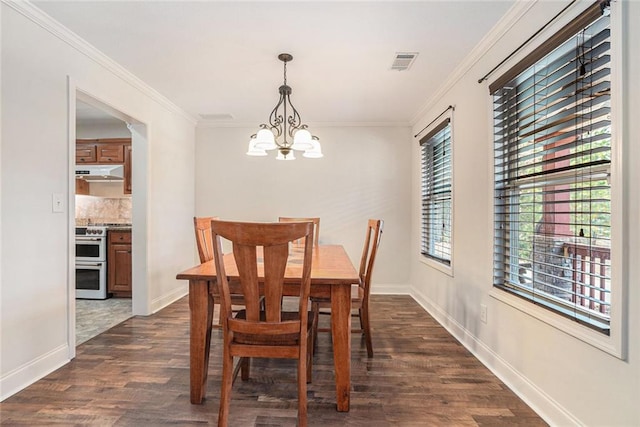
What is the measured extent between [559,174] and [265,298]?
166 centimetres

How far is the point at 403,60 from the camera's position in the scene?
2.71 metres

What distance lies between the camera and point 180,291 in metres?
4.25

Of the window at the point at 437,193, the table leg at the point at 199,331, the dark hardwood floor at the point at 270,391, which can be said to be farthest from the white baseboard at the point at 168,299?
the window at the point at 437,193

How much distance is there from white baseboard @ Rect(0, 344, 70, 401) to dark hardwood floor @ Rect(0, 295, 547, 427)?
45mm

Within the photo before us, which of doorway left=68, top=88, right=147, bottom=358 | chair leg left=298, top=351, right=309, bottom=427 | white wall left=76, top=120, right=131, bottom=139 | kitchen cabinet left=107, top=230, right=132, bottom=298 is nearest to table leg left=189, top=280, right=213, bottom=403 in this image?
chair leg left=298, top=351, right=309, bottom=427

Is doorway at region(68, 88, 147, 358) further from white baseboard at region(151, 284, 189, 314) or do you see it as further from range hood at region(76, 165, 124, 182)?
white baseboard at region(151, 284, 189, 314)

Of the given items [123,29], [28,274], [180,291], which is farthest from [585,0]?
[180,291]

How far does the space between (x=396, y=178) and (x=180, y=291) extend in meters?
3.26

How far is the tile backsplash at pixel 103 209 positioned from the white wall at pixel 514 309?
174 inches

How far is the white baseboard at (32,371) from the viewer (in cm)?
194

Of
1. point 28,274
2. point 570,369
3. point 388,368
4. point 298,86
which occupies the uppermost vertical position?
point 298,86

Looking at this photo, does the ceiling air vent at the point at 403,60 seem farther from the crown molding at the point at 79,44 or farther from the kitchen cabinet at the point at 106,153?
the kitchen cabinet at the point at 106,153

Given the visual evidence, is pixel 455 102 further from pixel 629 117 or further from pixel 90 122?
pixel 90 122

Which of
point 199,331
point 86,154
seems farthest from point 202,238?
point 86,154
